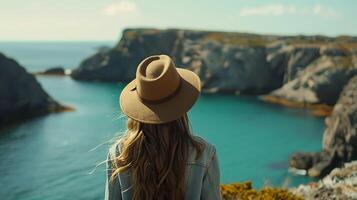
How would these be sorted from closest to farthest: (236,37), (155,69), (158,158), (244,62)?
(158,158) → (155,69) → (244,62) → (236,37)

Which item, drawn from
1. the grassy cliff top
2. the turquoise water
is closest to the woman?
the turquoise water

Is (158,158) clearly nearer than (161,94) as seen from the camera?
Yes

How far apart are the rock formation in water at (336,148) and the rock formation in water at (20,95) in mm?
41821

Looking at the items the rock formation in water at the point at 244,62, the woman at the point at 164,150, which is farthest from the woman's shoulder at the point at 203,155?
the rock formation in water at the point at 244,62

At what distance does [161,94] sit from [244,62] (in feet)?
325

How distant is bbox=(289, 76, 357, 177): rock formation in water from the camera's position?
140 ft

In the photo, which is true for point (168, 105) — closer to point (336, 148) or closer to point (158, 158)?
point (158, 158)

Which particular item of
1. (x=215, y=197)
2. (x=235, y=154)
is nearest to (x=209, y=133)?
(x=235, y=154)

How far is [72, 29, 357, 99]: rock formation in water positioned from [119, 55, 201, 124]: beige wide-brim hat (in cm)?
7706

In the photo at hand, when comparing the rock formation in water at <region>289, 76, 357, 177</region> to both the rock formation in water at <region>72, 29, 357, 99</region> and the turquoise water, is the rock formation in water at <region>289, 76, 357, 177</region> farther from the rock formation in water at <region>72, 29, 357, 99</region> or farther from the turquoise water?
the rock formation in water at <region>72, 29, 357, 99</region>

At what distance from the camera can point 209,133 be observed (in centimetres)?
5959

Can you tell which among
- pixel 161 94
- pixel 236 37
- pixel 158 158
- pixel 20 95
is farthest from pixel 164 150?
pixel 236 37

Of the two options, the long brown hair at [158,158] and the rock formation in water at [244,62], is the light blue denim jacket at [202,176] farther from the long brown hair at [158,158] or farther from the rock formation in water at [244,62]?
the rock formation in water at [244,62]

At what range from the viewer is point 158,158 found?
13.9ft
